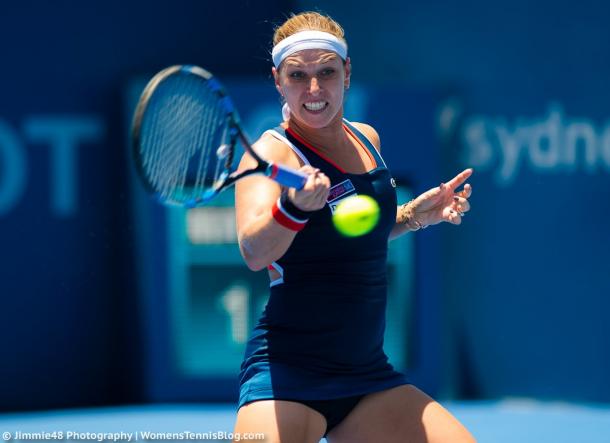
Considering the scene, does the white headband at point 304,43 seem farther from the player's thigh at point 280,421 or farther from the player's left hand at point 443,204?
the player's thigh at point 280,421

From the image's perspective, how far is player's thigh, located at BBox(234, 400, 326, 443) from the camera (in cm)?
290

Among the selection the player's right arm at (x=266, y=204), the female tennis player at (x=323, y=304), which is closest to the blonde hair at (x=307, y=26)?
the female tennis player at (x=323, y=304)

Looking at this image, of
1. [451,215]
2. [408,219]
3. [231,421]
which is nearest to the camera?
[451,215]

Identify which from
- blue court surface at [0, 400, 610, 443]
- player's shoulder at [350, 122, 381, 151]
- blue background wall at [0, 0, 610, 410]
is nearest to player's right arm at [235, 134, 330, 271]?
player's shoulder at [350, 122, 381, 151]

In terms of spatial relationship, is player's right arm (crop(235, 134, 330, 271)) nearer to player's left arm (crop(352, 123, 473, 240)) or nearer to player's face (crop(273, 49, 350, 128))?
player's face (crop(273, 49, 350, 128))

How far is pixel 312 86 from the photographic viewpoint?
3096 millimetres

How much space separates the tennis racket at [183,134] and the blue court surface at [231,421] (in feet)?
7.86

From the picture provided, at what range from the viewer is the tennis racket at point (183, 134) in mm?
2867

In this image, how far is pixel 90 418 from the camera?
6211 millimetres

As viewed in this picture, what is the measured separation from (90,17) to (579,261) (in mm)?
3126

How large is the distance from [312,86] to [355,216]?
1.23ft

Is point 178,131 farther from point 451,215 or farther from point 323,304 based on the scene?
point 451,215

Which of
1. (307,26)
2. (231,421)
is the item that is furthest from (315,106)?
(231,421)

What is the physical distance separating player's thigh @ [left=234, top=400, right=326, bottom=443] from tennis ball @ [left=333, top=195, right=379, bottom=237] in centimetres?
48
